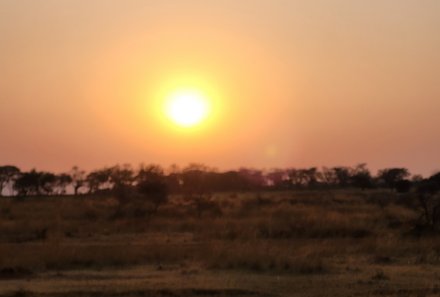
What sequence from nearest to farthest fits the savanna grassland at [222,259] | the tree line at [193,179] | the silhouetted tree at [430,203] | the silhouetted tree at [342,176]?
1. the savanna grassland at [222,259]
2. the silhouetted tree at [430,203]
3. the tree line at [193,179]
4. the silhouetted tree at [342,176]

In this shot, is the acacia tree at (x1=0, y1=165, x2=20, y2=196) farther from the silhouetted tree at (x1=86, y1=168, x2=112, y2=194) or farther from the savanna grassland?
the savanna grassland

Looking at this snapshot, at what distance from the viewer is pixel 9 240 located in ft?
101

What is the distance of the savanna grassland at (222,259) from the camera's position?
54.4 ft

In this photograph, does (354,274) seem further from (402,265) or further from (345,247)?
(345,247)

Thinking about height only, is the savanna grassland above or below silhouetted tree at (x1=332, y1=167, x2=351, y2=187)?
below

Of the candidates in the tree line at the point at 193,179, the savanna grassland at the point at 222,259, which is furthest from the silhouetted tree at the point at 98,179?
the savanna grassland at the point at 222,259

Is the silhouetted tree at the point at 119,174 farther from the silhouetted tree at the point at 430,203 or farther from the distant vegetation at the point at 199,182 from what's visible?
the silhouetted tree at the point at 430,203

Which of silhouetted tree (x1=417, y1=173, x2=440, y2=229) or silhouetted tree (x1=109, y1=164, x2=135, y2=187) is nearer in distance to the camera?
silhouetted tree (x1=417, y1=173, x2=440, y2=229)

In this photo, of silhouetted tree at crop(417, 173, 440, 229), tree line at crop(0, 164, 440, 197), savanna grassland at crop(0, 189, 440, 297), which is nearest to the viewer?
savanna grassland at crop(0, 189, 440, 297)

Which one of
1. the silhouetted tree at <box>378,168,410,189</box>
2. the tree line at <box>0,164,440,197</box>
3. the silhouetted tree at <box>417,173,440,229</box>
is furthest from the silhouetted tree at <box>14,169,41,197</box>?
the silhouetted tree at <box>417,173,440,229</box>

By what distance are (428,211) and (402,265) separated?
15.1 m

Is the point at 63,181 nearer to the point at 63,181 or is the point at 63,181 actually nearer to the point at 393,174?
the point at 63,181

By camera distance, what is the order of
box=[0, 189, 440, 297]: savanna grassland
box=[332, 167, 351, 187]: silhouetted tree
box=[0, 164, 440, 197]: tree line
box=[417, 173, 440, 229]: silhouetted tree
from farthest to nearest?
box=[332, 167, 351, 187]: silhouetted tree
box=[0, 164, 440, 197]: tree line
box=[417, 173, 440, 229]: silhouetted tree
box=[0, 189, 440, 297]: savanna grassland

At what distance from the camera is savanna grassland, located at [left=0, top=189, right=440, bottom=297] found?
16.6 meters
